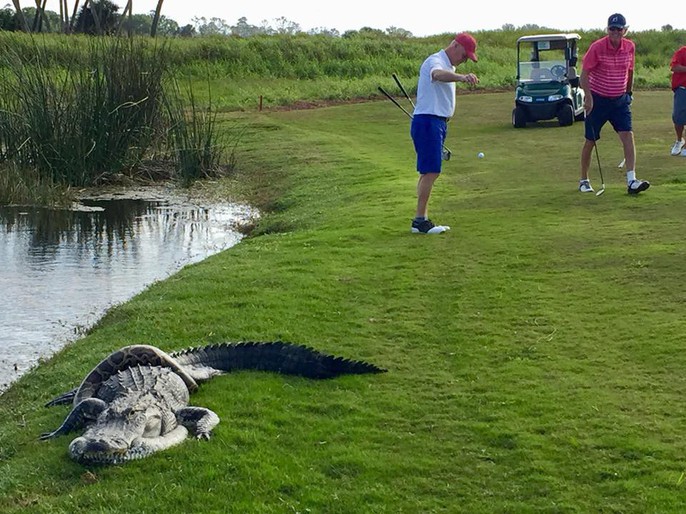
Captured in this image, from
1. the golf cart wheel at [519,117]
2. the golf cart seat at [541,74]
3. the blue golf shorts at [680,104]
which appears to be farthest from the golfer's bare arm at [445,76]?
the golf cart seat at [541,74]

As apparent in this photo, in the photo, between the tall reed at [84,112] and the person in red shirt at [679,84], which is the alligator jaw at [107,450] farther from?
the person in red shirt at [679,84]

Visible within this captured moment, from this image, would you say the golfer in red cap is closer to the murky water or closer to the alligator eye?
the murky water

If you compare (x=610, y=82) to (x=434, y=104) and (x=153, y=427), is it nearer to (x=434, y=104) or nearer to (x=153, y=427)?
(x=434, y=104)

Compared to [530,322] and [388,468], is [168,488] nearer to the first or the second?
[388,468]

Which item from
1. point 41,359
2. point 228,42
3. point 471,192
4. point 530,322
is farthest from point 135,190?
point 228,42

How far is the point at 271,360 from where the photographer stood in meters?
5.24

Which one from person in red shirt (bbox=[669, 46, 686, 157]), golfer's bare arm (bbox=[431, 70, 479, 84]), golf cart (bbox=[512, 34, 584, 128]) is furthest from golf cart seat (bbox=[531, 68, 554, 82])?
golfer's bare arm (bbox=[431, 70, 479, 84])

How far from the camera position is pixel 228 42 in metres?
34.6

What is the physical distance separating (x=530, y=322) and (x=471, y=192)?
5357 mm

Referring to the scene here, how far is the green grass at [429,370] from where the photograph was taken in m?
3.85

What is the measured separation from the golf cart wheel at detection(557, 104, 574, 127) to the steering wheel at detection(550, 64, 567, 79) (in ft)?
3.18

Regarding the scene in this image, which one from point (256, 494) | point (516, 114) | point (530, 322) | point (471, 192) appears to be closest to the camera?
point (256, 494)

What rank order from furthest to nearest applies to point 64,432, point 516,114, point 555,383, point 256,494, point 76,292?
1. point 516,114
2. point 76,292
3. point 555,383
4. point 64,432
5. point 256,494

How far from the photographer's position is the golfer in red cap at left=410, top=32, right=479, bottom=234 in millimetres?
8203
